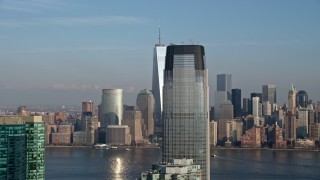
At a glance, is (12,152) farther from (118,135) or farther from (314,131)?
(314,131)

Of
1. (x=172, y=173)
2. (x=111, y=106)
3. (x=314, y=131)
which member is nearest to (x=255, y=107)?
(x=314, y=131)

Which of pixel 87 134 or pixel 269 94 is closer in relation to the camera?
pixel 87 134

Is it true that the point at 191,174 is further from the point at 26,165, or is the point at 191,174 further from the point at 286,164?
the point at 286,164

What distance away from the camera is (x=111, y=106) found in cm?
5984

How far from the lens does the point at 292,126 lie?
53562 mm

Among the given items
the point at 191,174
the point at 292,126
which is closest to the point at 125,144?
the point at 292,126

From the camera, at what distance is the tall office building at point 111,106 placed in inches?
2319

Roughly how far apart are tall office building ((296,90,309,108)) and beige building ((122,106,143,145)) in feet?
50.0

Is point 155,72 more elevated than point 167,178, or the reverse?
point 155,72

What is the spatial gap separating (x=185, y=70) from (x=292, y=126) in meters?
35.3

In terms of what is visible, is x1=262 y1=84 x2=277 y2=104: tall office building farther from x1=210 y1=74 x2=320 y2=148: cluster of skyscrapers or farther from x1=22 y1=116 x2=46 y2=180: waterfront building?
x1=22 y1=116 x2=46 y2=180: waterfront building

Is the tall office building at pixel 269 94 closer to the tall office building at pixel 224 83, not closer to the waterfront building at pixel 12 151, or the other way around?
the tall office building at pixel 224 83

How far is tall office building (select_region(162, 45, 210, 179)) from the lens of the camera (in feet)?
64.0

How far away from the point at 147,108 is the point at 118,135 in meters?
3.46
